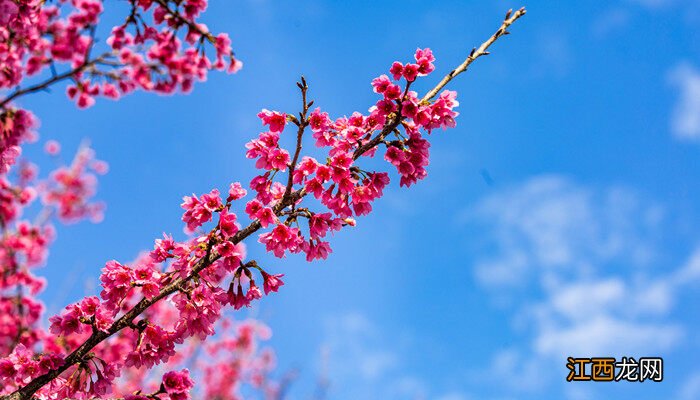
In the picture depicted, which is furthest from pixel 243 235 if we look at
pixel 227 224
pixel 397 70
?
pixel 397 70

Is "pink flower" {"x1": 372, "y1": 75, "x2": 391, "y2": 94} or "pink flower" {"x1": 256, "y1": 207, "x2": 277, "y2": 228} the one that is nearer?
"pink flower" {"x1": 256, "y1": 207, "x2": 277, "y2": 228}

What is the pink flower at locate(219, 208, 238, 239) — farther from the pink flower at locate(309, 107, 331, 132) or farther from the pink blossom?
the pink flower at locate(309, 107, 331, 132)

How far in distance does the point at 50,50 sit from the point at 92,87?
0.44m

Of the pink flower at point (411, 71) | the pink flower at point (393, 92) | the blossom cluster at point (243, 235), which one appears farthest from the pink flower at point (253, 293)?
the pink flower at point (411, 71)

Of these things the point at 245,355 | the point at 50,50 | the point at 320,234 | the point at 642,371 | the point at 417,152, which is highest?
the point at 245,355

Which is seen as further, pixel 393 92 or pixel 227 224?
pixel 393 92

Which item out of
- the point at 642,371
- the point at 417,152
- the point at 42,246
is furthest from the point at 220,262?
the point at 42,246

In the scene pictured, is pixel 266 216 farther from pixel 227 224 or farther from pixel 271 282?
pixel 271 282

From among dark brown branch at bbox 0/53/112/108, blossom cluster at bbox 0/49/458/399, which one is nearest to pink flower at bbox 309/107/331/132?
blossom cluster at bbox 0/49/458/399

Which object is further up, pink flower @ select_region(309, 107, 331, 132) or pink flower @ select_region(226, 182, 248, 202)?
pink flower @ select_region(309, 107, 331, 132)

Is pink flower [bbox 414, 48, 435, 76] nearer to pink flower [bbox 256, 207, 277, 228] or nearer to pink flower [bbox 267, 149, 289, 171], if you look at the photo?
pink flower [bbox 267, 149, 289, 171]

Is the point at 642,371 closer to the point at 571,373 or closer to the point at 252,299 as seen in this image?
the point at 571,373

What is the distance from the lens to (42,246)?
10.5 metres

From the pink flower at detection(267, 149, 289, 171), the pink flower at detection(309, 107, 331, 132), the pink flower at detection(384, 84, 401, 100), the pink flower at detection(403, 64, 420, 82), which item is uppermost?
the pink flower at detection(403, 64, 420, 82)
